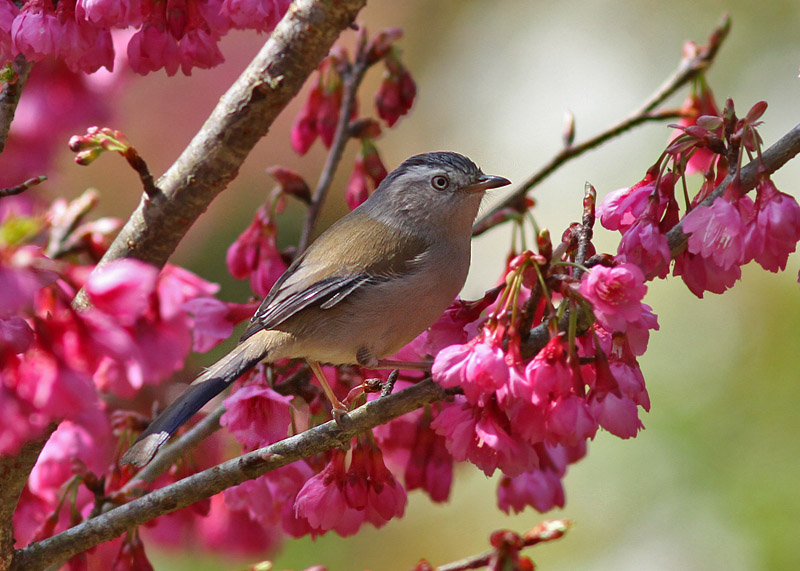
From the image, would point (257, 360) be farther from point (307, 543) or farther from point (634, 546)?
point (634, 546)

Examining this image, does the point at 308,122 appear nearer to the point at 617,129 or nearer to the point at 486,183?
the point at 486,183

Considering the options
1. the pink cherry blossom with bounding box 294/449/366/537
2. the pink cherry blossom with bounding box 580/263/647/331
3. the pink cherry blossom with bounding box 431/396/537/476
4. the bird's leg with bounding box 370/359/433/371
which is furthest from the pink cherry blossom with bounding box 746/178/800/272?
the pink cherry blossom with bounding box 294/449/366/537

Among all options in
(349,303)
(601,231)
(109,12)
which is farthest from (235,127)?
(601,231)

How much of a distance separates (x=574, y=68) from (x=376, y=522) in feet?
16.8

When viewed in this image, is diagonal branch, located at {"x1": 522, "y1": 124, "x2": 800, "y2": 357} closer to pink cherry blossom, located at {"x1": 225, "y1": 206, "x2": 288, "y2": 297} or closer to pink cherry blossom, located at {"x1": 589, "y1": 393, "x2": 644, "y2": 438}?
pink cherry blossom, located at {"x1": 589, "y1": 393, "x2": 644, "y2": 438}

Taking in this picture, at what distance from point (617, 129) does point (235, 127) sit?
1093mm

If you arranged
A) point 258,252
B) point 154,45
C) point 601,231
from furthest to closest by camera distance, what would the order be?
point 601,231 → point 258,252 → point 154,45

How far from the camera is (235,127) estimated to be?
1982mm

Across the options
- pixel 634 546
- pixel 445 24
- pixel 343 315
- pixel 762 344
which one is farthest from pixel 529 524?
pixel 445 24

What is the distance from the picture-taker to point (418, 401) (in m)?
1.63

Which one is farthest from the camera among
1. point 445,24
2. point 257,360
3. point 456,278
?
point 445,24

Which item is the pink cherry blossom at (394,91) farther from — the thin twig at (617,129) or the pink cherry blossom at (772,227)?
the pink cherry blossom at (772,227)

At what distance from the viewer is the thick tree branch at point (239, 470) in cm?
163

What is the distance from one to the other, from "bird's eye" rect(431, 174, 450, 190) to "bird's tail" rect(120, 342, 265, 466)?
699 mm
